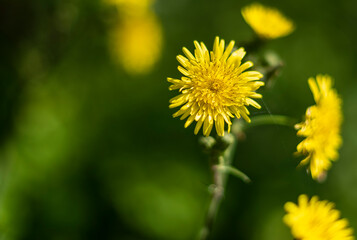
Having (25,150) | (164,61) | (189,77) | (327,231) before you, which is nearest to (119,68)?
(164,61)

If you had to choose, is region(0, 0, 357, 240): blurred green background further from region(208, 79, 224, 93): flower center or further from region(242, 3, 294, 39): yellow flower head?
region(208, 79, 224, 93): flower center

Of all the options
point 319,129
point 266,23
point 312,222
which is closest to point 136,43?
point 266,23

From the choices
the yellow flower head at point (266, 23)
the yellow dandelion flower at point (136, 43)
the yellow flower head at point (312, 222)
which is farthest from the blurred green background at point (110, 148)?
the yellow flower head at point (312, 222)

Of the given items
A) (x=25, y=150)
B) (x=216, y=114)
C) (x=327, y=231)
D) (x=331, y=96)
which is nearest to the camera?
(x=216, y=114)

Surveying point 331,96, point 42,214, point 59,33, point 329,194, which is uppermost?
point 59,33

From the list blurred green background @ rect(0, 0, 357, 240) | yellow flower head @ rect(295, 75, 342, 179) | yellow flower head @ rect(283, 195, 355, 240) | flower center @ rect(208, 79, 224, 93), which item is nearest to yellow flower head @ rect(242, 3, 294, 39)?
yellow flower head @ rect(295, 75, 342, 179)

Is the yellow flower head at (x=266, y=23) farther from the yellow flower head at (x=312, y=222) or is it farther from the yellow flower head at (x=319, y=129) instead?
the yellow flower head at (x=312, y=222)

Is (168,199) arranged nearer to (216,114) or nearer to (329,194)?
(329,194)
